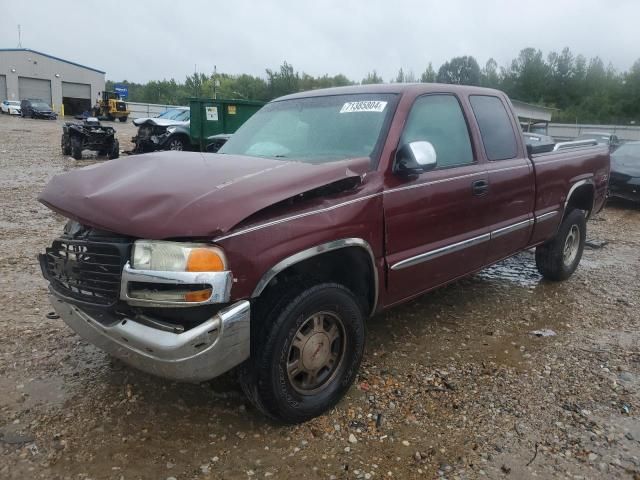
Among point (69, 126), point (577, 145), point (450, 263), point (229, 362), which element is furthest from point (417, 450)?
point (69, 126)

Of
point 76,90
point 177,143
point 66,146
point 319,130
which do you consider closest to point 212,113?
point 177,143

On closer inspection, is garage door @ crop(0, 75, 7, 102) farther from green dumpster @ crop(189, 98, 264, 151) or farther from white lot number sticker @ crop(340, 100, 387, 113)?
white lot number sticker @ crop(340, 100, 387, 113)

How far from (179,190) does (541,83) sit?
85.9 meters

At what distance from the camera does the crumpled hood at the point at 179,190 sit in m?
2.28

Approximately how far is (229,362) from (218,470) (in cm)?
55

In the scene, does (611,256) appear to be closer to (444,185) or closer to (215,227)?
(444,185)

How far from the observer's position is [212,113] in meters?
15.9

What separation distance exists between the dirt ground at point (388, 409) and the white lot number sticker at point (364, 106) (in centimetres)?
170

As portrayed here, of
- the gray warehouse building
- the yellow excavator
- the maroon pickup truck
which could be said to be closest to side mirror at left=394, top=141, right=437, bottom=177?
the maroon pickup truck

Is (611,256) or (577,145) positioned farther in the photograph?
(611,256)

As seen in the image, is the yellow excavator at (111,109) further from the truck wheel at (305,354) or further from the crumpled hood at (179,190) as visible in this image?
the truck wheel at (305,354)

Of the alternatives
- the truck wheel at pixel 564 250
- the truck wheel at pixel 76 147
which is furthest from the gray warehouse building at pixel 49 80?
the truck wheel at pixel 564 250

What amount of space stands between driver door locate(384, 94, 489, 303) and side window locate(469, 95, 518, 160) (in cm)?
24

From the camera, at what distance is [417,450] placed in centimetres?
264
